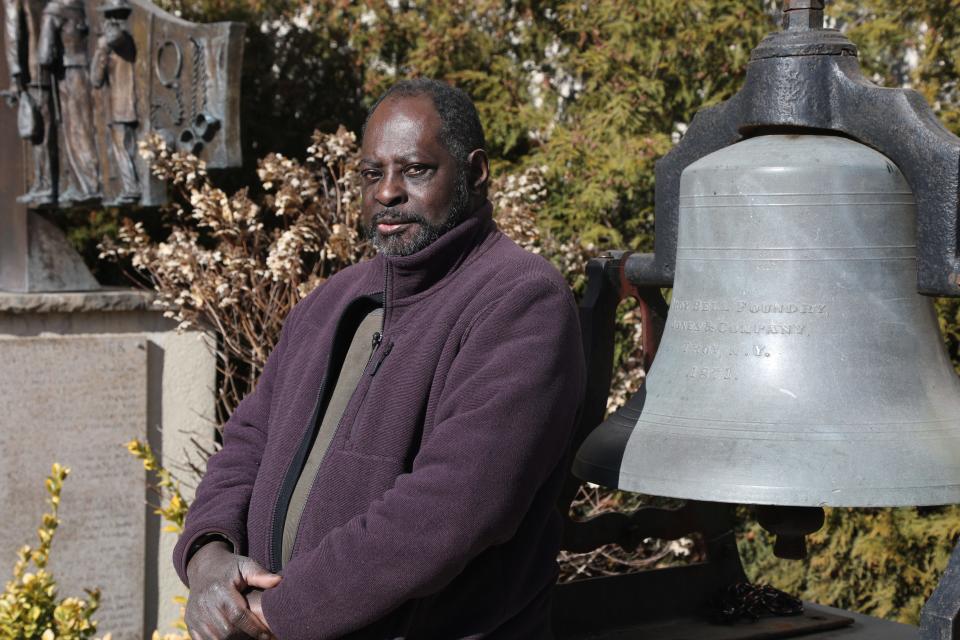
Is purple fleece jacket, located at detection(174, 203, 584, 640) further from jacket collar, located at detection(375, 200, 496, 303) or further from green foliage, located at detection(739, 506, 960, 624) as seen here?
green foliage, located at detection(739, 506, 960, 624)

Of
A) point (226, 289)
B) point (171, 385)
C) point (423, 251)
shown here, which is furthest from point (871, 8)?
point (423, 251)

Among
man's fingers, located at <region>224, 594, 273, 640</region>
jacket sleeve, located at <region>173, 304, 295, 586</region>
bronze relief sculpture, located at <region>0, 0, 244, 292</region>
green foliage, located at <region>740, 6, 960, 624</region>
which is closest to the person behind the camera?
man's fingers, located at <region>224, 594, 273, 640</region>

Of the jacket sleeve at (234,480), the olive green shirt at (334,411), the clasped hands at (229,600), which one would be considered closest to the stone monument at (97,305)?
the jacket sleeve at (234,480)

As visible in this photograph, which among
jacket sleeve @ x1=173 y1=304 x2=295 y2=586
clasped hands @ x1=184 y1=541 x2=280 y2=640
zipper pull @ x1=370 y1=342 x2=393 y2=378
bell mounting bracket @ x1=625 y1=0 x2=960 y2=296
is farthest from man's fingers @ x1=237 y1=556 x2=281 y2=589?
bell mounting bracket @ x1=625 y1=0 x2=960 y2=296

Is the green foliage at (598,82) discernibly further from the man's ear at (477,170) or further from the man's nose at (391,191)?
the man's nose at (391,191)

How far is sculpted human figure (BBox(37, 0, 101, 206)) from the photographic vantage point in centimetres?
491

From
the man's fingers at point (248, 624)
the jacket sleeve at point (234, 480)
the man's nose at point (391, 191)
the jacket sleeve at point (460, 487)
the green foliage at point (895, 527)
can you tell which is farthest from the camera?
the green foliage at point (895, 527)

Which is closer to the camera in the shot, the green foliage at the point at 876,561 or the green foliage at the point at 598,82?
the green foliage at the point at 876,561

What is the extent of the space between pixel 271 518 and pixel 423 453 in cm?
39

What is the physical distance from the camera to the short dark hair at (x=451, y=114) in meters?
2.16

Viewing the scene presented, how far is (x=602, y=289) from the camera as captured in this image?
2521 millimetres

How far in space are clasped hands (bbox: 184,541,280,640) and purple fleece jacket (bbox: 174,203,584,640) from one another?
0.18 feet

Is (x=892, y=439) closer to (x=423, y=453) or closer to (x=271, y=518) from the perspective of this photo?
(x=423, y=453)

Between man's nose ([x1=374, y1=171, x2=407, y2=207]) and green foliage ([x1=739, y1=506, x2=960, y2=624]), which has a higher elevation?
man's nose ([x1=374, y1=171, x2=407, y2=207])
